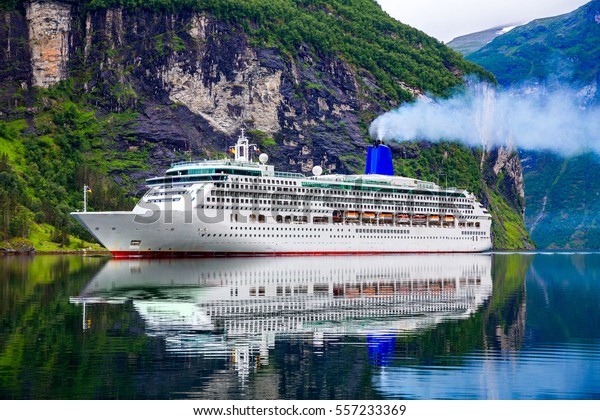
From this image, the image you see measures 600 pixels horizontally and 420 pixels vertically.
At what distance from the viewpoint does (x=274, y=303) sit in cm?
5141

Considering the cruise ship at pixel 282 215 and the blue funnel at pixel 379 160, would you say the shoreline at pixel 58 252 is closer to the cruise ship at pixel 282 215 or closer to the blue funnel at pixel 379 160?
the cruise ship at pixel 282 215

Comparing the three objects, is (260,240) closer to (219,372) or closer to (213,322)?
(213,322)

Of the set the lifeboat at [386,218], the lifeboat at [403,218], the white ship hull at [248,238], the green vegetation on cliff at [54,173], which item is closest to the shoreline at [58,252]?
the green vegetation on cliff at [54,173]

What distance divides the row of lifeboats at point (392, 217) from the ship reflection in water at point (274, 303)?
49.2 metres

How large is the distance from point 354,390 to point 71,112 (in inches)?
7144

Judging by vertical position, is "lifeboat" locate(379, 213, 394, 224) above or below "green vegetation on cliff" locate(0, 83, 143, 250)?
below

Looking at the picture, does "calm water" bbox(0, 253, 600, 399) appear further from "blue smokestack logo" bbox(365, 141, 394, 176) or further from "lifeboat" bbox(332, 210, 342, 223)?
"blue smokestack logo" bbox(365, 141, 394, 176)

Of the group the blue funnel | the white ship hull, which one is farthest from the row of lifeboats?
the blue funnel

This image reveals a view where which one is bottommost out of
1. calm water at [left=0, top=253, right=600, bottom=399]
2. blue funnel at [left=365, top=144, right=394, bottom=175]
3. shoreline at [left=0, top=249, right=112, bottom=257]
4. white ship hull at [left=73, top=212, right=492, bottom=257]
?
calm water at [left=0, top=253, right=600, bottom=399]

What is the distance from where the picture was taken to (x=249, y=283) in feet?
216

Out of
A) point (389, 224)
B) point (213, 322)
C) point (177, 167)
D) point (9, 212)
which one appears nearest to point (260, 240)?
point (177, 167)

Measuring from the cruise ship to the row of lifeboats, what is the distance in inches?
6.8

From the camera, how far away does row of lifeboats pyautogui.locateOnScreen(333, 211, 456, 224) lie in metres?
134

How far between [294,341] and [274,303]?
46.6 feet
